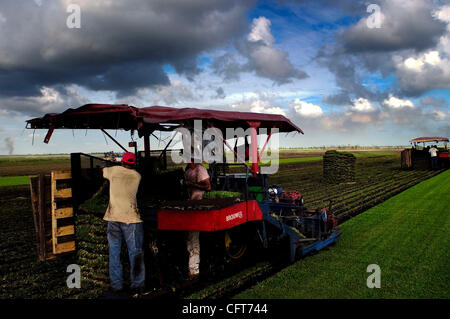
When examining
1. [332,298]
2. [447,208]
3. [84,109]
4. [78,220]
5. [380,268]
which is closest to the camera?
[332,298]

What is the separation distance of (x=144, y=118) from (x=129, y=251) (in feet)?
6.46

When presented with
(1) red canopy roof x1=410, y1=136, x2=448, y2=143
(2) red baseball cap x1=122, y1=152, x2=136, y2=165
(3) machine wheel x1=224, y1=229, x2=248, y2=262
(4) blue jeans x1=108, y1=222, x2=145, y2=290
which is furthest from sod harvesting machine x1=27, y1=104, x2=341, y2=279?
(1) red canopy roof x1=410, y1=136, x2=448, y2=143

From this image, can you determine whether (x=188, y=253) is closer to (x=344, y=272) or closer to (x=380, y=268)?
(x=344, y=272)

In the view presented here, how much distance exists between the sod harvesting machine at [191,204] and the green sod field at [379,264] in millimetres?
575

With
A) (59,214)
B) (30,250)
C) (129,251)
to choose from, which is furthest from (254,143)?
(30,250)

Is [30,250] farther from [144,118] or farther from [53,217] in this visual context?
[144,118]

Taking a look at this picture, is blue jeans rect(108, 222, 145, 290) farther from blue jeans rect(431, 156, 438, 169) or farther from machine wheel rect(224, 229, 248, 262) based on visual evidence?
blue jeans rect(431, 156, 438, 169)

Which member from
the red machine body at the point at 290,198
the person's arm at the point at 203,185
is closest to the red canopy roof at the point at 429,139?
the red machine body at the point at 290,198

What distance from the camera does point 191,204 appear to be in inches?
211

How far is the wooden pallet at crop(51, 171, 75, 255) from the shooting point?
19.5ft

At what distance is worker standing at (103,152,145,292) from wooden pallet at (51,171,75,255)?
1.15 m

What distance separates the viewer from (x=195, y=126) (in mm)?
6082
